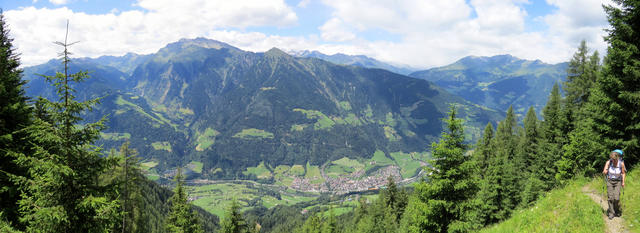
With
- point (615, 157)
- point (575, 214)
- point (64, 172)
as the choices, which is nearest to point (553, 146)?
point (615, 157)

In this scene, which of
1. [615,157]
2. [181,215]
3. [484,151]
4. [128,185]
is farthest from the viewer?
[484,151]

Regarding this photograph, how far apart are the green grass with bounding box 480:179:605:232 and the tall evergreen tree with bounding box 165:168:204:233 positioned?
93.5ft

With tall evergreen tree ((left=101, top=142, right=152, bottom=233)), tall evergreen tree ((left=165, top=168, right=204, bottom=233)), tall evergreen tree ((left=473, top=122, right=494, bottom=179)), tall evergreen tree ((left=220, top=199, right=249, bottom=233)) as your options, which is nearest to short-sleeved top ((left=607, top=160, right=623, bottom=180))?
tall evergreen tree ((left=220, top=199, right=249, bottom=233))

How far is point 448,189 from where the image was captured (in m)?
18.9

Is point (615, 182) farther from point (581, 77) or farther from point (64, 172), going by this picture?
Answer: point (581, 77)

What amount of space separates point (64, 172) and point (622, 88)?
29.7 meters

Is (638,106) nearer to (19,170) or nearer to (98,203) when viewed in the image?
(98,203)

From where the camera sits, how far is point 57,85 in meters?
10.7

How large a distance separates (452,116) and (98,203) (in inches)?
829

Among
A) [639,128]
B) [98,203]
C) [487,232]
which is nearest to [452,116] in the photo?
[487,232]

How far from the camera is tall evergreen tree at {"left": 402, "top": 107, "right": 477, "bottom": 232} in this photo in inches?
731

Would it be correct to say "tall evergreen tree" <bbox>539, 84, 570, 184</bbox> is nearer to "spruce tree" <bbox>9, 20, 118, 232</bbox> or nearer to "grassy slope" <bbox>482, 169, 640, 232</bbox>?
"grassy slope" <bbox>482, 169, 640, 232</bbox>

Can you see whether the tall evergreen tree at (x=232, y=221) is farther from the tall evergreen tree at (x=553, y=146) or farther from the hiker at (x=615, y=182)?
the tall evergreen tree at (x=553, y=146)

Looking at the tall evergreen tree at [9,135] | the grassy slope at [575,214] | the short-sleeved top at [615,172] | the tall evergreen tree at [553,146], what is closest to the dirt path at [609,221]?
the grassy slope at [575,214]
